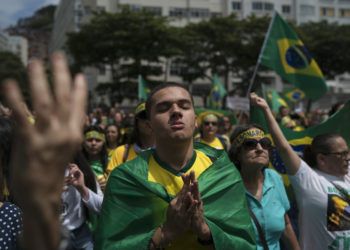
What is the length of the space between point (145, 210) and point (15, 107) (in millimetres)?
1475

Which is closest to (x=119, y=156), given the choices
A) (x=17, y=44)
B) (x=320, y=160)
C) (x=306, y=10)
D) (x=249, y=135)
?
(x=249, y=135)

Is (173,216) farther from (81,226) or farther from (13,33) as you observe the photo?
(13,33)

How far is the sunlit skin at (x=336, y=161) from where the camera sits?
345 centimetres

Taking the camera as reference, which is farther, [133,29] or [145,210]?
[133,29]

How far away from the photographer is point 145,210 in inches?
98.5

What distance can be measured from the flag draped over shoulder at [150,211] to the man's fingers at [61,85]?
1.42m

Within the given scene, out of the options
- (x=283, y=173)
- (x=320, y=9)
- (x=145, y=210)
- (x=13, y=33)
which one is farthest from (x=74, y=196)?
(x=13, y=33)

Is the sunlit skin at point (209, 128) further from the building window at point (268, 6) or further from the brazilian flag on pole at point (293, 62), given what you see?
the building window at point (268, 6)

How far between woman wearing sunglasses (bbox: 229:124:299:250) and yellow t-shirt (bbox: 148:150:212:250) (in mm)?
821

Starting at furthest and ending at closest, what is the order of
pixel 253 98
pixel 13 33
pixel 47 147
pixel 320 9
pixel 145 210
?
pixel 13 33, pixel 320 9, pixel 253 98, pixel 145 210, pixel 47 147

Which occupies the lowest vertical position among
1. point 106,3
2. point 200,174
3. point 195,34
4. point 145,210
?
point 145,210

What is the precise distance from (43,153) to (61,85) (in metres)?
0.17

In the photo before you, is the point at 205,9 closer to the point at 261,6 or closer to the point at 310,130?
the point at 261,6

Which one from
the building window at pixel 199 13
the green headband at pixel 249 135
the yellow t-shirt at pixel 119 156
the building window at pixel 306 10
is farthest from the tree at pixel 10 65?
the green headband at pixel 249 135
